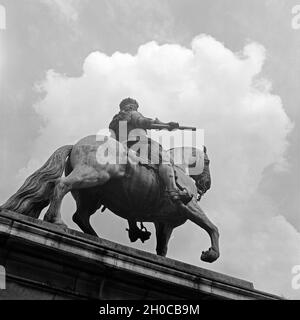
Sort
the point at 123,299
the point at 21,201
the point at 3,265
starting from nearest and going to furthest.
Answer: the point at 3,265
the point at 123,299
the point at 21,201

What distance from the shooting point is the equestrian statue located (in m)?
10.2

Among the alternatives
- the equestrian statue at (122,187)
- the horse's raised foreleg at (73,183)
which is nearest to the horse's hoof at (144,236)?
the equestrian statue at (122,187)

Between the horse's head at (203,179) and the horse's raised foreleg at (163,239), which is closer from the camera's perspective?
the horse's raised foreleg at (163,239)

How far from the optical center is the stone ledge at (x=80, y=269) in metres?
8.33

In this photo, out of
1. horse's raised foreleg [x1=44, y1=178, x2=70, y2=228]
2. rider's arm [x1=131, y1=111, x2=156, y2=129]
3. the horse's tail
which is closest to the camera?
horse's raised foreleg [x1=44, y1=178, x2=70, y2=228]

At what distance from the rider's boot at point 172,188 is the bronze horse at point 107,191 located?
12 centimetres

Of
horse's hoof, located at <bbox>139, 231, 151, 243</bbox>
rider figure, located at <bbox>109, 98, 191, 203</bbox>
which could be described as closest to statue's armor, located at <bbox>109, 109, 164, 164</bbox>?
rider figure, located at <bbox>109, 98, 191, 203</bbox>

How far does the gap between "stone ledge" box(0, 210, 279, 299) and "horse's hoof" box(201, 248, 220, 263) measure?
54.5 inches

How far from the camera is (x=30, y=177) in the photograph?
10.4 meters

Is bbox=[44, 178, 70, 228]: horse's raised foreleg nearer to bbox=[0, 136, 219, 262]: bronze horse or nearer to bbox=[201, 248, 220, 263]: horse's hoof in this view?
bbox=[0, 136, 219, 262]: bronze horse

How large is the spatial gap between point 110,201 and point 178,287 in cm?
254

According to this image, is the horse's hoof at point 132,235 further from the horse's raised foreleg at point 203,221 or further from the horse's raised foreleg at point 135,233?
the horse's raised foreleg at point 203,221
